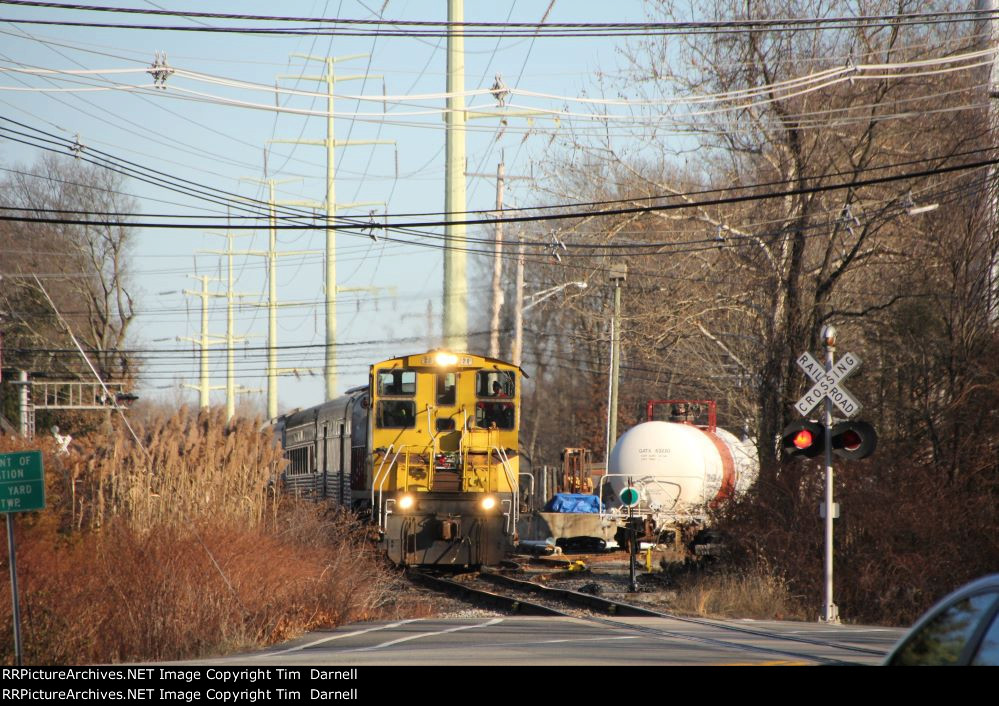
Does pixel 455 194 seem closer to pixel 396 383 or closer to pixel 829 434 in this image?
pixel 396 383

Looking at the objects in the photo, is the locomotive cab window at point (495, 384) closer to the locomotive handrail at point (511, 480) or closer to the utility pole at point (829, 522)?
the locomotive handrail at point (511, 480)

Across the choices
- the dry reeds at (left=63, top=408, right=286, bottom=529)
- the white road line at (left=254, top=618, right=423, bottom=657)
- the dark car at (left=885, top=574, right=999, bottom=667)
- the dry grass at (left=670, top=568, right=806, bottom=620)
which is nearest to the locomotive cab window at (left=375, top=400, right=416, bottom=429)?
the dry reeds at (left=63, top=408, right=286, bottom=529)

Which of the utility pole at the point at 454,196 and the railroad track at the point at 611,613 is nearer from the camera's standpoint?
the railroad track at the point at 611,613

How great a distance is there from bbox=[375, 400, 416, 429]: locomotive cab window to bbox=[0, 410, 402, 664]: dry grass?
106 inches

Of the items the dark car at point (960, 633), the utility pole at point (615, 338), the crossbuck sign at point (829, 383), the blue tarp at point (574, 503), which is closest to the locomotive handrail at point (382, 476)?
the crossbuck sign at point (829, 383)

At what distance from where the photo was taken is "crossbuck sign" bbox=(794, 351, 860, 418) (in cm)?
1501

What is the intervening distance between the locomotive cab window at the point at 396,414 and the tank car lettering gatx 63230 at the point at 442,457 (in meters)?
0.02

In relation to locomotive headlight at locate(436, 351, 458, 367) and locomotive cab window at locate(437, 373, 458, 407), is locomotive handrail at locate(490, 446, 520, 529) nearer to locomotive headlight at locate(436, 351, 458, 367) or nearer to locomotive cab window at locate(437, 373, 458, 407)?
locomotive cab window at locate(437, 373, 458, 407)

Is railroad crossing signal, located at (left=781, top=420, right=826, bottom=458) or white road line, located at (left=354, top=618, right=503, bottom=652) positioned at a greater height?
railroad crossing signal, located at (left=781, top=420, right=826, bottom=458)

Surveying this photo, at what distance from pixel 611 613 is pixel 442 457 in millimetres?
6375

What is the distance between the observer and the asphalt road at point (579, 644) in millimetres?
10273

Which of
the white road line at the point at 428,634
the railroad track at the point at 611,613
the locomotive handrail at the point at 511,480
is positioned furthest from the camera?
the locomotive handrail at the point at 511,480

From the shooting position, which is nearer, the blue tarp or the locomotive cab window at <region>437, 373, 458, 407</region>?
the locomotive cab window at <region>437, 373, 458, 407</region>
